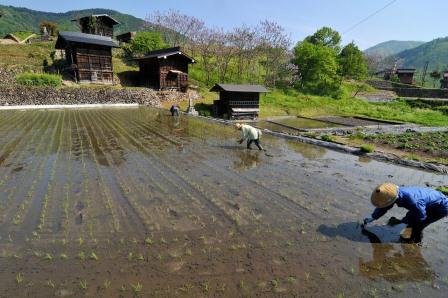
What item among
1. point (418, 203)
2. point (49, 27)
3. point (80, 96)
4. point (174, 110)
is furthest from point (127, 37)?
point (418, 203)

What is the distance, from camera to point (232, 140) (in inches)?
634

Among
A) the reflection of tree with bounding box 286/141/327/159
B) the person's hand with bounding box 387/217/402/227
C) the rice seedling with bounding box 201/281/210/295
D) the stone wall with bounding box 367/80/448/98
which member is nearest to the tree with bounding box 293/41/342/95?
the stone wall with bounding box 367/80/448/98

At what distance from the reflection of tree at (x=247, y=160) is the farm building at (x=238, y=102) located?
16.9 m

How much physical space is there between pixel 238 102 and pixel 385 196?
25.8 meters

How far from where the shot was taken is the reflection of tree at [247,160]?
11117mm

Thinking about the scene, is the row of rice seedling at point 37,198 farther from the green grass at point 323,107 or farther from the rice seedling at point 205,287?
the green grass at point 323,107

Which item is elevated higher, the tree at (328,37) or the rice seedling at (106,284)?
Result: the tree at (328,37)

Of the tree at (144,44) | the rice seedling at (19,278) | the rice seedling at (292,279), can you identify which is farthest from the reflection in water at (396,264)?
the tree at (144,44)

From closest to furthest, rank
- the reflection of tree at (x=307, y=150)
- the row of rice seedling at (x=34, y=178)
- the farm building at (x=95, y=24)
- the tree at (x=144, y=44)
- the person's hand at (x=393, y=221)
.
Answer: the person's hand at (x=393, y=221), the row of rice seedling at (x=34, y=178), the reflection of tree at (x=307, y=150), the tree at (x=144, y=44), the farm building at (x=95, y=24)

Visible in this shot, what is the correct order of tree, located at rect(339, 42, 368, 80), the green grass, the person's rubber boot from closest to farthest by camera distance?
the person's rubber boot, the green grass, tree, located at rect(339, 42, 368, 80)

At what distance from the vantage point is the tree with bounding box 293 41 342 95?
47250 millimetres

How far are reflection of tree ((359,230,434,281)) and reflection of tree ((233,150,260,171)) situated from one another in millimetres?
5792

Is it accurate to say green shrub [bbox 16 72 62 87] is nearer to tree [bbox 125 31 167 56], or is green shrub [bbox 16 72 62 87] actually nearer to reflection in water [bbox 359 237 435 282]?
tree [bbox 125 31 167 56]

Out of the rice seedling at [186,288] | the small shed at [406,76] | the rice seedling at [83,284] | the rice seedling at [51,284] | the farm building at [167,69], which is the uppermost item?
the small shed at [406,76]
